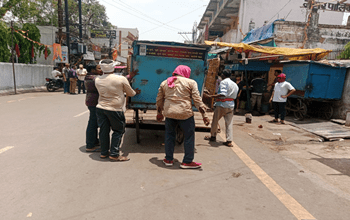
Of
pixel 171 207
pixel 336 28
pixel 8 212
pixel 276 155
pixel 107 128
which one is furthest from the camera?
pixel 336 28

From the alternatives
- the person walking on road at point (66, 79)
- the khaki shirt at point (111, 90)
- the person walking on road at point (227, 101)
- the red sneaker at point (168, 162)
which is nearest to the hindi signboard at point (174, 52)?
the person walking on road at point (227, 101)

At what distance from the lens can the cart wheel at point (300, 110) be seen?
30.8 ft

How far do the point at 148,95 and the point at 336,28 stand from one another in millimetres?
17079

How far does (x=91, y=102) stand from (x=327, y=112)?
8.30 metres

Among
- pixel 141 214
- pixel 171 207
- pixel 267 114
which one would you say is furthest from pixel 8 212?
pixel 267 114

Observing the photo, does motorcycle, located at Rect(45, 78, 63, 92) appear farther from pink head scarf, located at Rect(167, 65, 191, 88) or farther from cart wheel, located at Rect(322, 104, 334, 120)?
cart wheel, located at Rect(322, 104, 334, 120)

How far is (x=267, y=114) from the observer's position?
10.9 m

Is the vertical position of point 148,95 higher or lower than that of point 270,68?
lower

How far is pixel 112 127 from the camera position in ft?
14.8

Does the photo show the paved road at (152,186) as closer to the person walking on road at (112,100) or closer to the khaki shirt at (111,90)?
the person walking on road at (112,100)

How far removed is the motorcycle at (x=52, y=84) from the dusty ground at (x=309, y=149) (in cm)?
1328

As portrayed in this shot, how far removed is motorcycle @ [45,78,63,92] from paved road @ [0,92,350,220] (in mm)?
12910

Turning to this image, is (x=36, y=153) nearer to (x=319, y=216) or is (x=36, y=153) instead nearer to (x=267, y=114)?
(x=319, y=216)

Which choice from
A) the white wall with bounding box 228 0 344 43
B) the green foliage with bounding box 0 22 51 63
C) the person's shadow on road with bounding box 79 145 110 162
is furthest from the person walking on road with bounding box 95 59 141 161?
the white wall with bounding box 228 0 344 43
